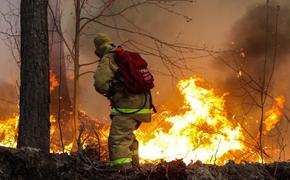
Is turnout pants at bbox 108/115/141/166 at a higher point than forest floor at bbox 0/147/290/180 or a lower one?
higher

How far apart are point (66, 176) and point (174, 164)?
897 mm

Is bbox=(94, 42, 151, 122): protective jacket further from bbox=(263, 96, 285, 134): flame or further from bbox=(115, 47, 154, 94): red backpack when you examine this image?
bbox=(263, 96, 285, 134): flame

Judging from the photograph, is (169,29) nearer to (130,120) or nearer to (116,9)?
(116,9)

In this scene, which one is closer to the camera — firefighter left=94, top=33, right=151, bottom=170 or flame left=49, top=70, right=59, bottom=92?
firefighter left=94, top=33, right=151, bottom=170

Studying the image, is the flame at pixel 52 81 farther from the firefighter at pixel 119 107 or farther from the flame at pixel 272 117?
the firefighter at pixel 119 107

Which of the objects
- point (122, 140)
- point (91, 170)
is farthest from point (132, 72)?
point (91, 170)

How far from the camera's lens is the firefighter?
4.57m

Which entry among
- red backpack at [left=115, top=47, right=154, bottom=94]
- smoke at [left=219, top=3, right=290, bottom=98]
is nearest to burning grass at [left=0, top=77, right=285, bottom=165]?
red backpack at [left=115, top=47, right=154, bottom=94]

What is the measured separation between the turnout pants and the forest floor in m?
0.48

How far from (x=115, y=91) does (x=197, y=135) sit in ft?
10.5

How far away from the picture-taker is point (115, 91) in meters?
4.70

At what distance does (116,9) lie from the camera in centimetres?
1227

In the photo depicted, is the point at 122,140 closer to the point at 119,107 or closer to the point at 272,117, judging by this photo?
the point at 119,107

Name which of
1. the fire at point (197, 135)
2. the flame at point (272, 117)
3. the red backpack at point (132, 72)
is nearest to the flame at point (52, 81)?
the fire at point (197, 135)
